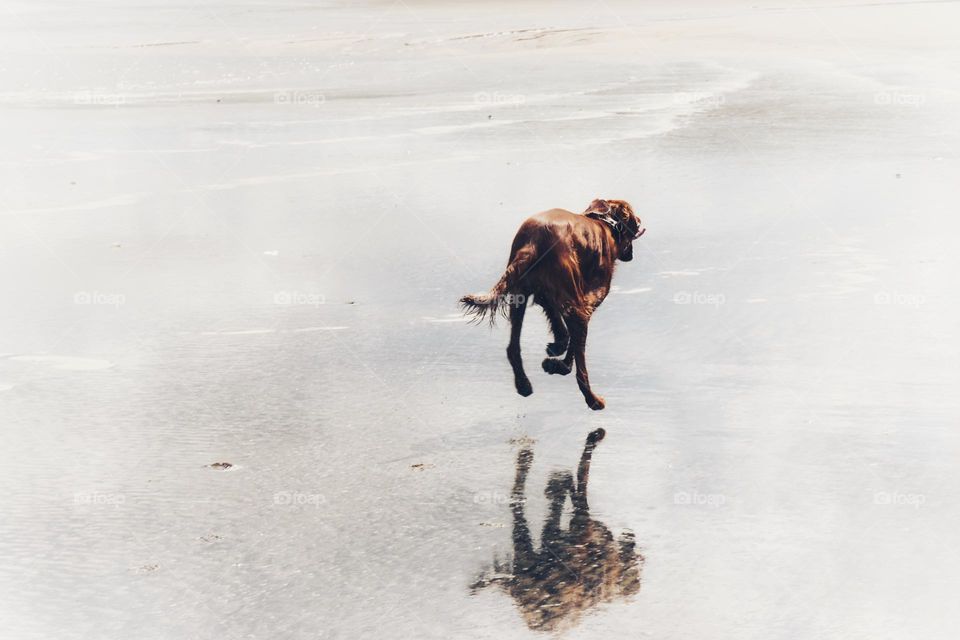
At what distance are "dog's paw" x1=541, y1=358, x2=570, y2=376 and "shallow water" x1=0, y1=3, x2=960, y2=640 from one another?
0.14 metres

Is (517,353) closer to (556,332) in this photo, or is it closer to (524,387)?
(524,387)

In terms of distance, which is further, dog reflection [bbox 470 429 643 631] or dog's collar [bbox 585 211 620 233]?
dog's collar [bbox 585 211 620 233]

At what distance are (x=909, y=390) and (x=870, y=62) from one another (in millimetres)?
17698

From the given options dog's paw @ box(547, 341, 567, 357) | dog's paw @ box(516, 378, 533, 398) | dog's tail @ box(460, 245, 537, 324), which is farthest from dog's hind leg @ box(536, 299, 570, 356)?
dog's paw @ box(516, 378, 533, 398)

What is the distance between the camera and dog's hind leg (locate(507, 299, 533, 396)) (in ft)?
25.5

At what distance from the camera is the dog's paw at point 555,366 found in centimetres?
798

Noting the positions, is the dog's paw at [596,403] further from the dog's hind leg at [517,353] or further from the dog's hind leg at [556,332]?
the dog's hind leg at [556,332]

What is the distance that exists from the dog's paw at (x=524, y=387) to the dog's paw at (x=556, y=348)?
45cm

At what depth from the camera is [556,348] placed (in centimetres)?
820

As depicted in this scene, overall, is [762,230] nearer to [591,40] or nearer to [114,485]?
[114,485]

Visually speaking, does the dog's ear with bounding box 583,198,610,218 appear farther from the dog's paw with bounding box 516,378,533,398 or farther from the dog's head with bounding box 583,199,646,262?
the dog's paw with bounding box 516,378,533,398

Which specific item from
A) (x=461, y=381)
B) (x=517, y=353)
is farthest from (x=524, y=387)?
(x=461, y=381)

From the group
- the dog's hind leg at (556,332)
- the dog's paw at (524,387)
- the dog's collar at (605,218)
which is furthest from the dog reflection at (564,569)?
the dog's collar at (605,218)

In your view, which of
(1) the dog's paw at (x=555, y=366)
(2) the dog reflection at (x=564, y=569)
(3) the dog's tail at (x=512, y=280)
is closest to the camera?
(2) the dog reflection at (x=564, y=569)
